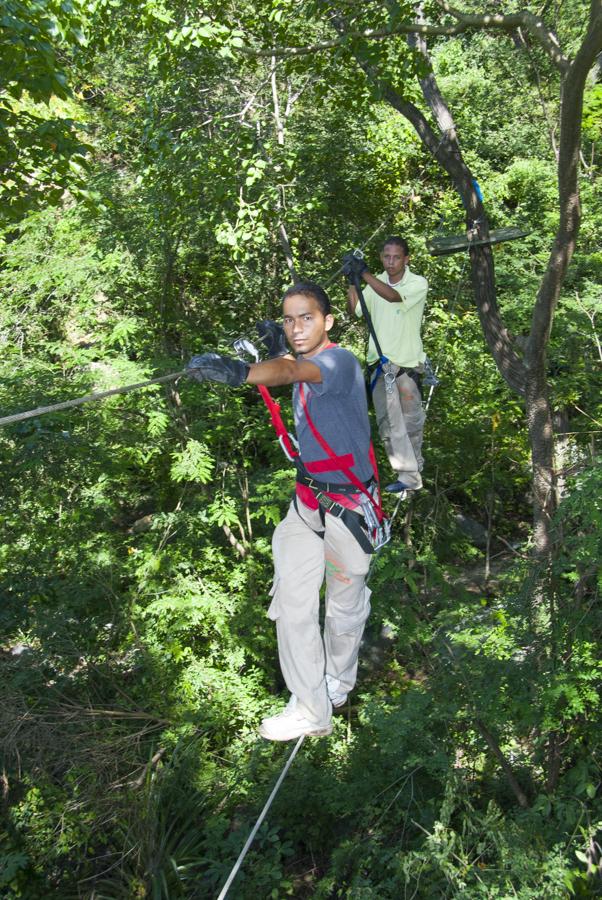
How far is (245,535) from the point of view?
8.20 meters

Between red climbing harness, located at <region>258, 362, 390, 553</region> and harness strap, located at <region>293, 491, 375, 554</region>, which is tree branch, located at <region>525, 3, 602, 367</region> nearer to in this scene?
red climbing harness, located at <region>258, 362, 390, 553</region>

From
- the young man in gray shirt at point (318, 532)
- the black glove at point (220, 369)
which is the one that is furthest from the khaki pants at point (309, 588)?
the black glove at point (220, 369)

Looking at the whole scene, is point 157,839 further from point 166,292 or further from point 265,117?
point 265,117

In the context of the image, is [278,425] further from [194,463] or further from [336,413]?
[194,463]

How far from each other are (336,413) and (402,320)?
2.01 metres

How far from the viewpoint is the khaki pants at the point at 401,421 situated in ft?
16.2

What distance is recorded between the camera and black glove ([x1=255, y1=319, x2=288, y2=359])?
11.1 feet

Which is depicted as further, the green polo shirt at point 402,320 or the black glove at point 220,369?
the green polo shirt at point 402,320

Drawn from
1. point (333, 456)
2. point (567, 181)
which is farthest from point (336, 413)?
point (567, 181)

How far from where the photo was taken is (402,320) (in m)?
4.72

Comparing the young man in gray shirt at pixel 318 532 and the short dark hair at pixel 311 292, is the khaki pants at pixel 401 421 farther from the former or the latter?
the short dark hair at pixel 311 292

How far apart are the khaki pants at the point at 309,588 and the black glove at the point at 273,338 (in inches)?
28.0

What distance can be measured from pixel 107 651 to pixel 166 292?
3.42 m

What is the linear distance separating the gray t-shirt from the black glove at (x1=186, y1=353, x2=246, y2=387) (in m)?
0.30
